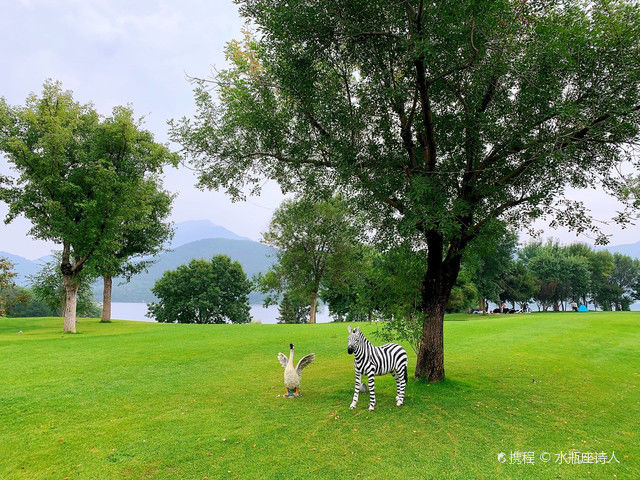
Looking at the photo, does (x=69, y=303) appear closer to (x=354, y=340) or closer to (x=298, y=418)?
(x=298, y=418)

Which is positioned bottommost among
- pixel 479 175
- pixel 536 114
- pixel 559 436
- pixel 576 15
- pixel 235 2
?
pixel 559 436

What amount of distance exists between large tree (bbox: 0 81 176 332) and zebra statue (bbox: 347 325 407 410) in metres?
20.9

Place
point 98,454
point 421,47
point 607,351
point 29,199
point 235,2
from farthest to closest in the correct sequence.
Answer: point 29,199 < point 607,351 < point 235,2 < point 421,47 < point 98,454

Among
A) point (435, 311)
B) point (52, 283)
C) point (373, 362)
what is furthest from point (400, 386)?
point (52, 283)

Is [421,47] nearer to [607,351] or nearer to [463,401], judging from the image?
[463,401]

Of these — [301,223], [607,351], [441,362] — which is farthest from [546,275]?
[441,362]

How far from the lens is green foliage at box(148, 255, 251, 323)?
5259cm

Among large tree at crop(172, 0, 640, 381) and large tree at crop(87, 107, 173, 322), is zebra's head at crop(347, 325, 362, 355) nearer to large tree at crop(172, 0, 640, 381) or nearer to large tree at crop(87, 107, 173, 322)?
large tree at crop(172, 0, 640, 381)

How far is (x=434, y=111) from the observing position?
11742 mm

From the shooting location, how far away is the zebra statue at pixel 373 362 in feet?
30.1

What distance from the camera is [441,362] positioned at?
36.8ft

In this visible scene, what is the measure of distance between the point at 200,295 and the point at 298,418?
46714mm

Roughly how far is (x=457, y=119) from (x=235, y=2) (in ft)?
23.2

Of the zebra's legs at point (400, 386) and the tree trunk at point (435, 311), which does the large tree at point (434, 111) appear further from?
the zebra's legs at point (400, 386)
